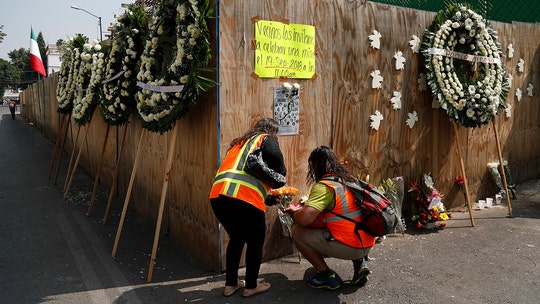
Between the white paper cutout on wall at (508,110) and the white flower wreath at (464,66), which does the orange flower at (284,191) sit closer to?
the white flower wreath at (464,66)

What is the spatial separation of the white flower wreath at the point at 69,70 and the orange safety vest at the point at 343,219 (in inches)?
254

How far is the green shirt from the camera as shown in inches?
161

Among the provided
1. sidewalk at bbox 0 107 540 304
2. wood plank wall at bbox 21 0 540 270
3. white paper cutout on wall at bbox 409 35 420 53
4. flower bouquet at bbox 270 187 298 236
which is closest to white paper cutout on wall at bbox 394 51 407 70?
wood plank wall at bbox 21 0 540 270

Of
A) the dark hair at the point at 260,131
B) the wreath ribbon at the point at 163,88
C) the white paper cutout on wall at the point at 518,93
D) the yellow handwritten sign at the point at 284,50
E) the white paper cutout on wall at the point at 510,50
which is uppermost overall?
the white paper cutout on wall at the point at 510,50

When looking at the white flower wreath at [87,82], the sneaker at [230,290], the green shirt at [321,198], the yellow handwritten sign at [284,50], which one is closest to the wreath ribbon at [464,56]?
the yellow handwritten sign at [284,50]

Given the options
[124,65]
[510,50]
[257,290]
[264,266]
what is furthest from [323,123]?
[510,50]

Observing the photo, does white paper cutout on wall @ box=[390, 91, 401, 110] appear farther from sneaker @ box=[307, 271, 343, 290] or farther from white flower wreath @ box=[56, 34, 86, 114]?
white flower wreath @ box=[56, 34, 86, 114]

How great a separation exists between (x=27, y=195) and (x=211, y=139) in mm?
5889

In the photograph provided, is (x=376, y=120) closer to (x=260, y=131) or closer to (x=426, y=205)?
(x=426, y=205)

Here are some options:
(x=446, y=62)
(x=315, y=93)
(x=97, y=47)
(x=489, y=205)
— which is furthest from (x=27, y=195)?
(x=489, y=205)

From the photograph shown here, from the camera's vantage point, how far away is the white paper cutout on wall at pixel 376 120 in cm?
613

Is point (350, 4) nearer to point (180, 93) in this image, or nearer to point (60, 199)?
point (180, 93)

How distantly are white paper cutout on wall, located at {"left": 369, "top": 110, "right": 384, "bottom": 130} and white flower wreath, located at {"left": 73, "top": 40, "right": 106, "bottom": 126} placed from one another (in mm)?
4240

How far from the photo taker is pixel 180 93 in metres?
4.64
